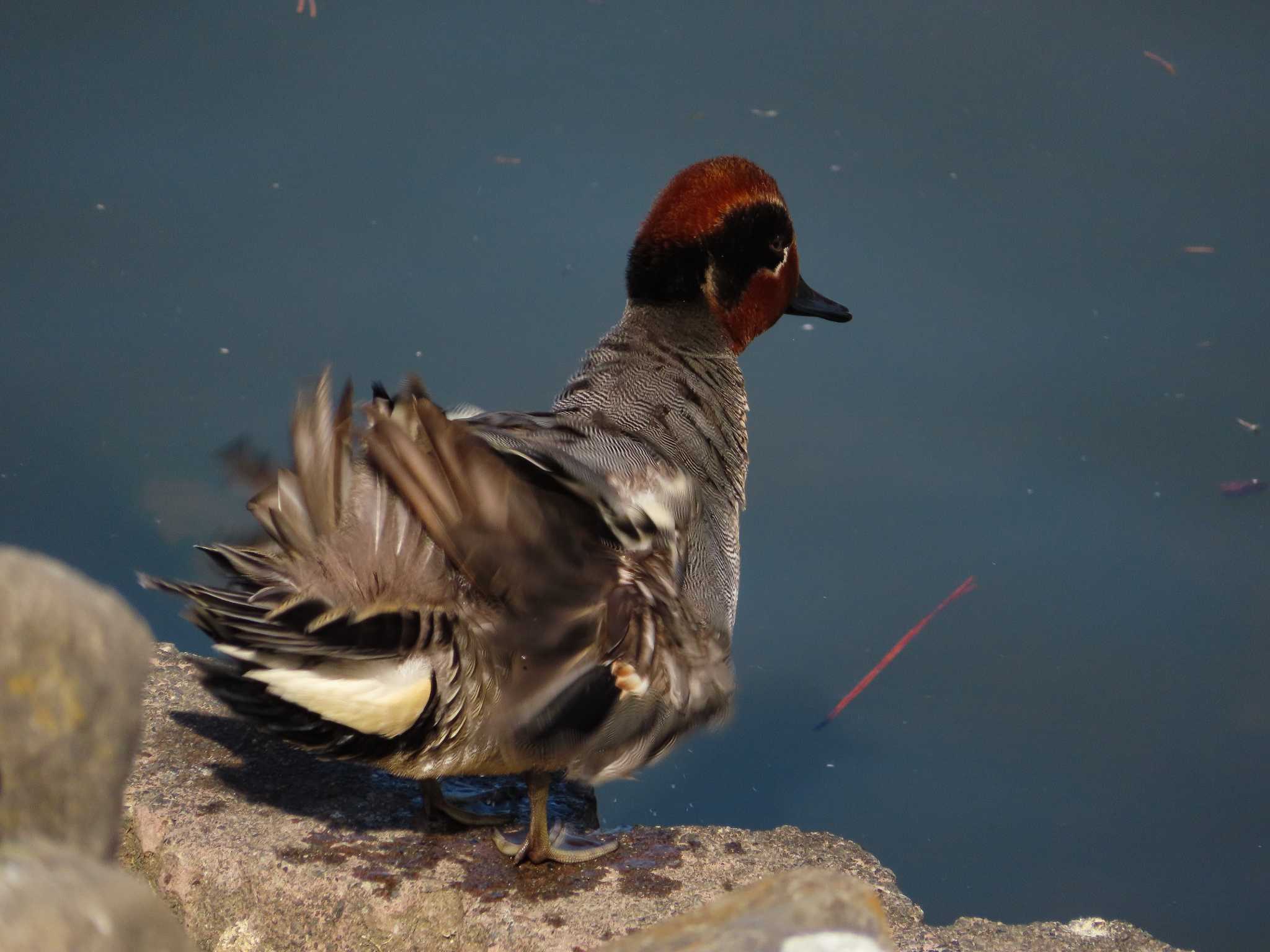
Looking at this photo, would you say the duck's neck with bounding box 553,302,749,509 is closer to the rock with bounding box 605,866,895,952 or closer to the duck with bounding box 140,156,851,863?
the duck with bounding box 140,156,851,863

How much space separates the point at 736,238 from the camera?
3693 millimetres

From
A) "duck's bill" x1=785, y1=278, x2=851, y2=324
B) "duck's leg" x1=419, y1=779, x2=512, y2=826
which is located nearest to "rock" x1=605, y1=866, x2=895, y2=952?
"duck's leg" x1=419, y1=779, x2=512, y2=826

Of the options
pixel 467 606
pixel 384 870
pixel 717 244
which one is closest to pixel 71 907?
pixel 467 606

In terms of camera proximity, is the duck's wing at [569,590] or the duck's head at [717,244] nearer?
the duck's wing at [569,590]

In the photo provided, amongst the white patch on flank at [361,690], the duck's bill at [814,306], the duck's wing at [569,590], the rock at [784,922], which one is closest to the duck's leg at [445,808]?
the duck's wing at [569,590]

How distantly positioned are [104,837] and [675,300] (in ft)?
8.28

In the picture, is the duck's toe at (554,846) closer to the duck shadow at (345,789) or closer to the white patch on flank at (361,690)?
the duck shadow at (345,789)

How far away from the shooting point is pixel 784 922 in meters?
1.62

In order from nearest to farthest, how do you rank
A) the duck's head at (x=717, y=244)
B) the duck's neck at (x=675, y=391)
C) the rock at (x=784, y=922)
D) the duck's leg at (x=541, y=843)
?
the rock at (x=784, y=922), the duck's leg at (x=541, y=843), the duck's neck at (x=675, y=391), the duck's head at (x=717, y=244)

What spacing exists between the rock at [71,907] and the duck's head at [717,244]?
2594 millimetres

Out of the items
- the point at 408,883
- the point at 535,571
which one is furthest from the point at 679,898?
the point at 535,571

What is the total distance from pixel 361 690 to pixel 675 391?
1.31 metres

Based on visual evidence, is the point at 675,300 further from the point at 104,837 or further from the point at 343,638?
the point at 104,837

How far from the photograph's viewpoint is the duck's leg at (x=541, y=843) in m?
2.76
